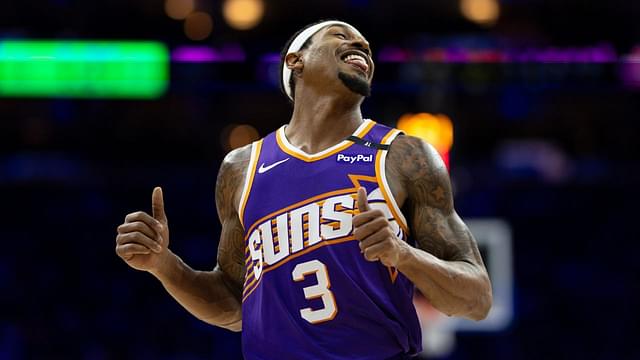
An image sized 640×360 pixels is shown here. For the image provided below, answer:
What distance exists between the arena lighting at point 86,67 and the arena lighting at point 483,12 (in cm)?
339

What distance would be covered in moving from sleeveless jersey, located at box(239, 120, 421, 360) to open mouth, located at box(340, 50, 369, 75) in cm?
31

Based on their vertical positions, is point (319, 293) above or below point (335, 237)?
below

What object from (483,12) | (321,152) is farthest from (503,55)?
(321,152)

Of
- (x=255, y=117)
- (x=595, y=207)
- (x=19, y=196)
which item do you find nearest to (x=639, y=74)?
(x=595, y=207)

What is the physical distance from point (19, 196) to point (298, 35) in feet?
26.0

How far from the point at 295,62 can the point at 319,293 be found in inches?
39.8

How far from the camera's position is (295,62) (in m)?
4.40

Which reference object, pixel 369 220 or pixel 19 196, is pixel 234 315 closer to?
pixel 369 220

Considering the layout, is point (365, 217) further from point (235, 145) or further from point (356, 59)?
point (235, 145)

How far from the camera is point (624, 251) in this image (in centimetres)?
1165

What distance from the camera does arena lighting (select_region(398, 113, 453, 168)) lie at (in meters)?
10.9

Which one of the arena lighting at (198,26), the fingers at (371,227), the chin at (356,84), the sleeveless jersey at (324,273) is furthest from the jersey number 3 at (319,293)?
the arena lighting at (198,26)

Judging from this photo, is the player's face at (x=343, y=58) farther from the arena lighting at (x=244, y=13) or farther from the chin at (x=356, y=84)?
the arena lighting at (x=244, y=13)

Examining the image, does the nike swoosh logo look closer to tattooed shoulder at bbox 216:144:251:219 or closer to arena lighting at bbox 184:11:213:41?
tattooed shoulder at bbox 216:144:251:219
